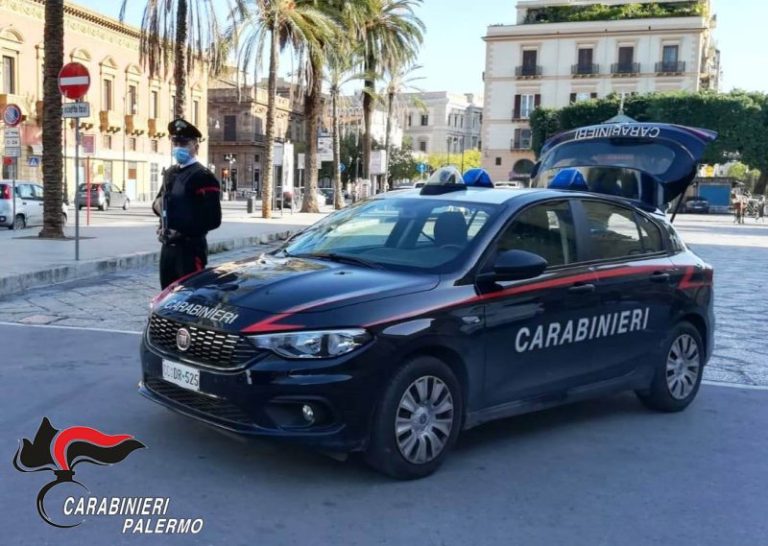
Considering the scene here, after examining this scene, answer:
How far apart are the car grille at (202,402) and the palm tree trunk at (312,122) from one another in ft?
86.5

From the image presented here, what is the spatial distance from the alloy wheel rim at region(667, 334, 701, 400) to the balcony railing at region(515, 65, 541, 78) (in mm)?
66758

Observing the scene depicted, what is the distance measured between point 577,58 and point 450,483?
226 feet

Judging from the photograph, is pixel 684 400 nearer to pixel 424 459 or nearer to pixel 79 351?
pixel 424 459

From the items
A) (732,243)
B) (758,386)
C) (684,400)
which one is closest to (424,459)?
(684,400)

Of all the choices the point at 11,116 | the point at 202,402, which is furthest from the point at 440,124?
the point at 202,402

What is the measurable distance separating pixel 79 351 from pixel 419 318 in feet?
13.3

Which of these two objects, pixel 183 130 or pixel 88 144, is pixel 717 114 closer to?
pixel 88 144

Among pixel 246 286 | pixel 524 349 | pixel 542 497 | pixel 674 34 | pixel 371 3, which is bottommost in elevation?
pixel 542 497

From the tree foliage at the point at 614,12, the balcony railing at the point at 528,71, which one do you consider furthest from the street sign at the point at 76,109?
the tree foliage at the point at 614,12

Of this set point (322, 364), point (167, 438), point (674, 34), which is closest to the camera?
point (322, 364)

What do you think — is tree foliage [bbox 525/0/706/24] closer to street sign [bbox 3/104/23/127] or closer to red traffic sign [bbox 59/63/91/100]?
street sign [bbox 3/104/23/127]

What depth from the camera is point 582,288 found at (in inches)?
200

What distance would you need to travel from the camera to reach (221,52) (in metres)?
24.8

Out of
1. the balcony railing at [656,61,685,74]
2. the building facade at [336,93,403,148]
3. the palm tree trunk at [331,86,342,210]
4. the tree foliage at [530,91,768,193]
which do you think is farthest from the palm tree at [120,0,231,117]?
the balcony railing at [656,61,685,74]
